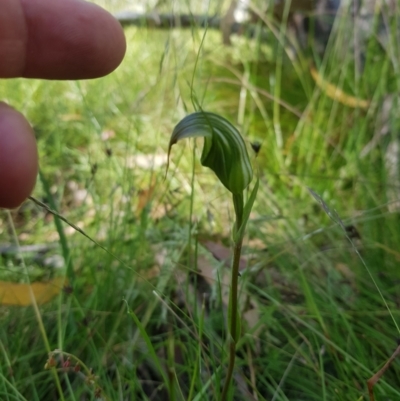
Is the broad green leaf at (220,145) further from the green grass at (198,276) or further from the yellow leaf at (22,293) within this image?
the yellow leaf at (22,293)

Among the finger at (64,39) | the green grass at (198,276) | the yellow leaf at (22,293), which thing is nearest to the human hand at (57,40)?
the finger at (64,39)

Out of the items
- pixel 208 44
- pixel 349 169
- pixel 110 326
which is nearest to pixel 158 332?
pixel 110 326

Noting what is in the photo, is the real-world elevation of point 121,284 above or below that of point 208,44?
below

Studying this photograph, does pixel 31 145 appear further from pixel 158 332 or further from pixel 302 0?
pixel 302 0

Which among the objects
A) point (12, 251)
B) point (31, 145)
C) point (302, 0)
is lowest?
point (12, 251)

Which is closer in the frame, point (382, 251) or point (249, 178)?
point (249, 178)

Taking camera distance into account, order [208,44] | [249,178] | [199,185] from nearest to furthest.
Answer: [249,178] → [199,185] → [208,44]

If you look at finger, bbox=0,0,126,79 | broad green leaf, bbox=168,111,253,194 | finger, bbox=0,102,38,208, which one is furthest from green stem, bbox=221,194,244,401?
finger, bbox=0,0,126,79
